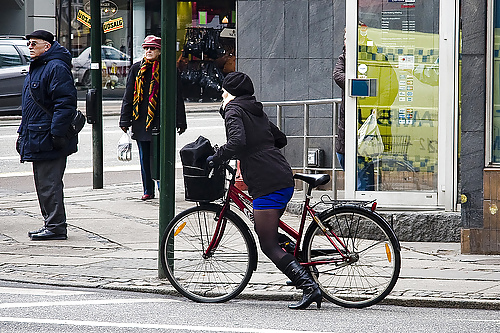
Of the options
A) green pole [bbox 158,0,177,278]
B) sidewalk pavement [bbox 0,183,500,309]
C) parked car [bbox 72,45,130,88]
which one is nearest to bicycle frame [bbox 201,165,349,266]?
sidewalk pavement [bbox 0,183,500,309]

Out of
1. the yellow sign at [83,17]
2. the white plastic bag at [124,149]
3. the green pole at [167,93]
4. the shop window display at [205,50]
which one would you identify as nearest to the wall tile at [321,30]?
the white plastic bag at [124,149]

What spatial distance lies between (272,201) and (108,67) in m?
21.8

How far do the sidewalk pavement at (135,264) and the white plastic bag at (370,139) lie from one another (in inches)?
41.3

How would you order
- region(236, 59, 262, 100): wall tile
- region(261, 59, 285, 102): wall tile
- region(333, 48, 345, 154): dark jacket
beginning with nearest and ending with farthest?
region(333, 48, 345, 154): dark jacket
region(261, 59, 285, 102): wall tile
region(236, 59, 262, 100): wall tile

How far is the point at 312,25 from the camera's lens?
11.5 m

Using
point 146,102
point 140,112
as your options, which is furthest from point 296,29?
point 140,112

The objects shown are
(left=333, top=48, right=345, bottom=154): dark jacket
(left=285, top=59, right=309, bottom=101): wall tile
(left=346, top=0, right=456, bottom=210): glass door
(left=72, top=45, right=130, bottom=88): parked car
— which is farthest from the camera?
(left=72, top=45, right=130, bottom=88): parked car

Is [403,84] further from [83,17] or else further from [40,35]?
[83,17]

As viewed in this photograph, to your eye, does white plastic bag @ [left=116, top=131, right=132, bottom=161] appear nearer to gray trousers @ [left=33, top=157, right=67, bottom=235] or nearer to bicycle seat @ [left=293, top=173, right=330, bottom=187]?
gray trousers @ [left=33, top=157, right=67, bottom=235]

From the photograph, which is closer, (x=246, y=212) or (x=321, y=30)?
(x=246, y=212)

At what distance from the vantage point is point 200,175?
6660 millimetres

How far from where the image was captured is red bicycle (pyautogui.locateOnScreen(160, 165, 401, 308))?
6.48m

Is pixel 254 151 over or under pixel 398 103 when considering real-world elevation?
under

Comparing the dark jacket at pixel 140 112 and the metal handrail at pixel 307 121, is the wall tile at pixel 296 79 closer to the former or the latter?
the metal handrail at pixel 307 121
